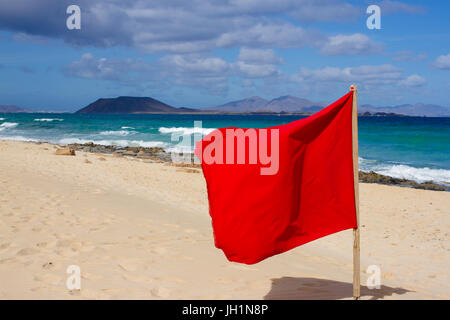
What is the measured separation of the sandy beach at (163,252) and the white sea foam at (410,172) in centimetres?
858

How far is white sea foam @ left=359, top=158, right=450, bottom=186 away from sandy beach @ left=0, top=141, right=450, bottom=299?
8.58 m

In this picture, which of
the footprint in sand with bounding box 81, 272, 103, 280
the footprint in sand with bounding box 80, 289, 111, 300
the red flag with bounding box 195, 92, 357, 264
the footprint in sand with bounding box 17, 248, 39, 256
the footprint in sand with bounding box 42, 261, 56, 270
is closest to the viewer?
the red flag with bounding box 195, 92, 357, 264

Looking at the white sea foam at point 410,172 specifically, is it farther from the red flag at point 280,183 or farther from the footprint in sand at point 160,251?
the red flag at point 280,183

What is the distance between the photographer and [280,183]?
3.80 m

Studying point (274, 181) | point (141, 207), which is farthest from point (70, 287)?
point (141, 207)

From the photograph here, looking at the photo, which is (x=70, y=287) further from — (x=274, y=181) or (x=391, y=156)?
(x=391, y=156)

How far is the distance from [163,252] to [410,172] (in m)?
18.6

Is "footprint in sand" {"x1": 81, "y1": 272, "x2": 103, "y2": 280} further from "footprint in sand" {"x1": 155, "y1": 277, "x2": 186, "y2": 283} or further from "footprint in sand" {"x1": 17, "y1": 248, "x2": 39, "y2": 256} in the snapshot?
"footprint in sand" {"x1": 17, "y1": 248, "x2": 39, "y2": 256}

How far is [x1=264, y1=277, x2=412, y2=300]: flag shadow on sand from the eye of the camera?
4.46m

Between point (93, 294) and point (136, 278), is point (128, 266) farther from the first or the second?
point (93, 294)

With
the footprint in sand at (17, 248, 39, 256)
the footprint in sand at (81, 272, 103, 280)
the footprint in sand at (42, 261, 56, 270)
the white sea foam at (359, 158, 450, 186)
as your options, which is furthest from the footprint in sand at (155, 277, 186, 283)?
the white sea foam at (359, 158, 450, 186)

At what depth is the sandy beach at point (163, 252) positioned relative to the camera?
456cm

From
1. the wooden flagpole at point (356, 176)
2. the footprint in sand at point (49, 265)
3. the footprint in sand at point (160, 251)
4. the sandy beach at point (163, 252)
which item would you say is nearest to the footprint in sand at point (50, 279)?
the sandy beach at point (163, 252)

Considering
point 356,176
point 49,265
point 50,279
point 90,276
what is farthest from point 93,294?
point 356,176
